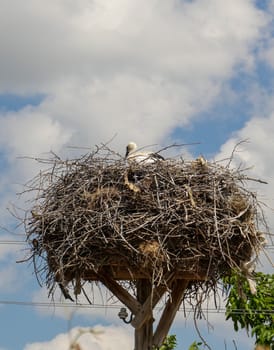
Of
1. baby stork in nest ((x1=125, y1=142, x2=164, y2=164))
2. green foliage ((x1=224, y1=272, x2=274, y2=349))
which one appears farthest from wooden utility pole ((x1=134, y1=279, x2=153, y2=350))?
green foliage ((x1=224, y1=272, x2=274, y2=349))

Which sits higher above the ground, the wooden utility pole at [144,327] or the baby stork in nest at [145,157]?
the baby stork in nest at [145,157]

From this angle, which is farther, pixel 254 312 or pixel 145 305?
pixel 254 312

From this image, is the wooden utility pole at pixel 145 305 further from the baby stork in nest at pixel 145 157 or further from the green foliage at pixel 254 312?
the green foliage at pixel 254 312

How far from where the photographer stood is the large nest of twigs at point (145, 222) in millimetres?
5898

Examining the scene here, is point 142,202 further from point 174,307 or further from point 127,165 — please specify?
point 174,307

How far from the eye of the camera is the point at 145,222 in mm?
5871

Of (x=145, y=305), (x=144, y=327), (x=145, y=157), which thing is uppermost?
(x=145, y=157)

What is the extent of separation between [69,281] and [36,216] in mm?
577

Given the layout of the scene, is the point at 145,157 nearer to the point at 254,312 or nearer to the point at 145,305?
the point at 145,305

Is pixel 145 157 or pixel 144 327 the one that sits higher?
pixel 145 157

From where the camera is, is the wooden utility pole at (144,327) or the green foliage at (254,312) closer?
the wooden utility pole at (144,327)

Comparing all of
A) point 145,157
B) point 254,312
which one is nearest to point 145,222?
point 145,157

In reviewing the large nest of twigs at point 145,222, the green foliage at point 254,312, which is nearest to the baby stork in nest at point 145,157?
the large nest of twigs at point 145,222

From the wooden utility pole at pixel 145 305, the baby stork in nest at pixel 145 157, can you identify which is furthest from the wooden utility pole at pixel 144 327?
the baby stork in nest at pixel 145 157
